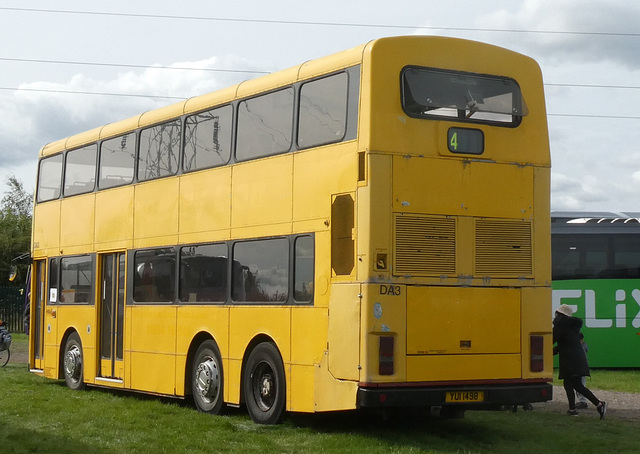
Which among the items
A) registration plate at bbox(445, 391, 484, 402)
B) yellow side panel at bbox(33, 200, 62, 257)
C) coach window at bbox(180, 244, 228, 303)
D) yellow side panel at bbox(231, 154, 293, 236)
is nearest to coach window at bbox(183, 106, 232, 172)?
yellow side panel at bbox(231, 154, 293, 236)

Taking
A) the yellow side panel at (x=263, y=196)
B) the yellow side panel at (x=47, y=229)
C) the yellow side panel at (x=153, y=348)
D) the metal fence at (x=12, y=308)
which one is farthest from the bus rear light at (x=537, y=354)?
the metal fence at (x=12, y=308)

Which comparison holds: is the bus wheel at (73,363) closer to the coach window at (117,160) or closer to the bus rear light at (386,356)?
the coach window at (117,160)

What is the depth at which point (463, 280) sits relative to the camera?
1273 cm

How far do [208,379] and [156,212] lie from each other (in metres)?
3.01

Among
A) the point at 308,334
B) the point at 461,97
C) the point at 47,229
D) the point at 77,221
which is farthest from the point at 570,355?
the point at 47,229

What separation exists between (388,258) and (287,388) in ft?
7.52

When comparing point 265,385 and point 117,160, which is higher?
point 117,160

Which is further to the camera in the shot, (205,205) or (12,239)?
(12,239)

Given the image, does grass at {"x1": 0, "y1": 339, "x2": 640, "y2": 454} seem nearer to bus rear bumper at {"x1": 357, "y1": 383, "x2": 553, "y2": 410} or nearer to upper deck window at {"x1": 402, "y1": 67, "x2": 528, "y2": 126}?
bus rear bumper at {"x1": 357, "y1": 383, "x2": 553, "y2": 410}

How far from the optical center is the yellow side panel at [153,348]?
16406mm

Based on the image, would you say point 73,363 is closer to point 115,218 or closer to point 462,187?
point 115,218

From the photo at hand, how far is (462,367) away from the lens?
1258cm

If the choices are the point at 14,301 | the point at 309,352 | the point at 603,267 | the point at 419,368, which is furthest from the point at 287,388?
the point at 14,301

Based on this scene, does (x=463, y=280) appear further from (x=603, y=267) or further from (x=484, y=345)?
(x=603, y=267)
